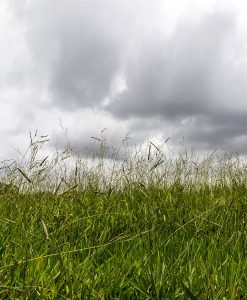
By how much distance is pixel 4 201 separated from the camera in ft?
12.6

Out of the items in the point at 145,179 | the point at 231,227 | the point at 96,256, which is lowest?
the point at 96,256

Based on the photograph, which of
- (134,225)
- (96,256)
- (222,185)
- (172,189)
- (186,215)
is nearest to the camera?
(96,256)

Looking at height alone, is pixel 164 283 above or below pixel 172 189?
below

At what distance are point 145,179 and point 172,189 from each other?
1.49 ft

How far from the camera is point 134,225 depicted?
313cm

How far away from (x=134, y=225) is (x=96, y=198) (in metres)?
1.13

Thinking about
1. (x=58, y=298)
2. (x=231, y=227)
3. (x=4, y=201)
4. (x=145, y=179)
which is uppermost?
(x=145, y=179)

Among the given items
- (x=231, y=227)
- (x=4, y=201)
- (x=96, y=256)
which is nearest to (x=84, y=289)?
(x=96, y=256)

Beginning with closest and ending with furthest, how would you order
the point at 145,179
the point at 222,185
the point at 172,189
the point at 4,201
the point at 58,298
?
the point at 58,298 → the point at 4,201 → the point at 172,189 → the point at 145,179 → the point at 222,185

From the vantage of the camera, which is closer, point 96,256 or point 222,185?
point 96,256

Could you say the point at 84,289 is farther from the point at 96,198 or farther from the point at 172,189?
the point at 172,189

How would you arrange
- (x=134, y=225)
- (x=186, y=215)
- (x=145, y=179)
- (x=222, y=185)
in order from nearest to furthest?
(x=134, y=225)
(x=186, y=215)
(x=145, y=179)
(x=222, y=185)

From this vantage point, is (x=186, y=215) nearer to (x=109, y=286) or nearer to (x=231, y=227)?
(x=231, y=227)

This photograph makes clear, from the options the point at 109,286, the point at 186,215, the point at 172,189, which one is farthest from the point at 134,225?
the point at 172,189
